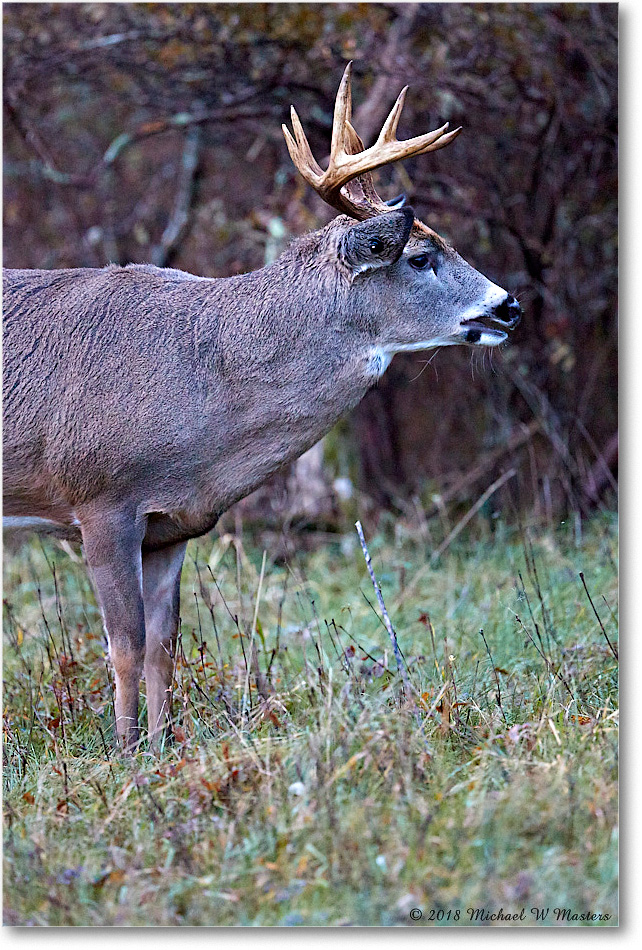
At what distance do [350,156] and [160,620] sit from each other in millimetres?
2076

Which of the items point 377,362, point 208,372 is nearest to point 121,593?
point 208,372

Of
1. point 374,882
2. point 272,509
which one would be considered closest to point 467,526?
point 272,509

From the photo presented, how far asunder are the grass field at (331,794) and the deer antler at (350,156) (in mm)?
1865

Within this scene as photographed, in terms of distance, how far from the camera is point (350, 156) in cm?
436

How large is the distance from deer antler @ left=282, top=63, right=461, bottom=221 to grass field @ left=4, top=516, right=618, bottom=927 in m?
1.87

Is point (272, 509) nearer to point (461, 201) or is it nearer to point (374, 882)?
point (461, 201)

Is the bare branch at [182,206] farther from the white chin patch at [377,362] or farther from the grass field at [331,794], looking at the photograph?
the white chin patch at [377,362]

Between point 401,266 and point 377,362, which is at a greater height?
point 401,266

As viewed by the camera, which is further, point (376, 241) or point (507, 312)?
point (507, 312)

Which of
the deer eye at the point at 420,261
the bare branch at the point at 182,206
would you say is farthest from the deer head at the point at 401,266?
the bare branch at the point at 182,206

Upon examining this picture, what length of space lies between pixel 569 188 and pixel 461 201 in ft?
2.82

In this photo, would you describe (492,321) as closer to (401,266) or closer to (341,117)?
(401,266)

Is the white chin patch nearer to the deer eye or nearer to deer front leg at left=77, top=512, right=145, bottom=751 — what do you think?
the deer eye

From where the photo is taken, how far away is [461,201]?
8273 mm
